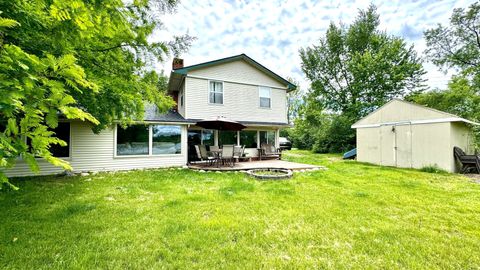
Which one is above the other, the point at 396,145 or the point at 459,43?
the point at 459,43

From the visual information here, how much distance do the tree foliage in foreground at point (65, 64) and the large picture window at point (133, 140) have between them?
4.03 m

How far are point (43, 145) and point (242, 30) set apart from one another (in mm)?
14962

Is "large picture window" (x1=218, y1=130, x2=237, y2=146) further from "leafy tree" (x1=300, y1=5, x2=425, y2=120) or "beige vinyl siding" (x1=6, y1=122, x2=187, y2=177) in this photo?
"leafy tree" (x1=300, y1=5, x2=425, y2=120)

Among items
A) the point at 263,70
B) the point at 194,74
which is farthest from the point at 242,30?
the point at 194,74

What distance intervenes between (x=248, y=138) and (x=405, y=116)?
8.65 m

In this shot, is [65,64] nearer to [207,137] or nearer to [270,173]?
[270,173]

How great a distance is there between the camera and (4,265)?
7.95ft

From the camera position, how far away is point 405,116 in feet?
36.4

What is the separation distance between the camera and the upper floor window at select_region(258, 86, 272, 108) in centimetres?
1345

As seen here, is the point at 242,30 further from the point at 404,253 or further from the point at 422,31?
the point at 422,31

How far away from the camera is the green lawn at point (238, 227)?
2.61 meters

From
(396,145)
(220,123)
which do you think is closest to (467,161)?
(396,145)

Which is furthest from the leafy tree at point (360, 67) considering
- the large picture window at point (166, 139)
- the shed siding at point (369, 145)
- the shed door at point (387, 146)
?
the large picture window at point (166, 139)

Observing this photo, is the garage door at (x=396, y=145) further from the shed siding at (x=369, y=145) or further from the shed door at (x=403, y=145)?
the shed siding at (x=369, y=145)
